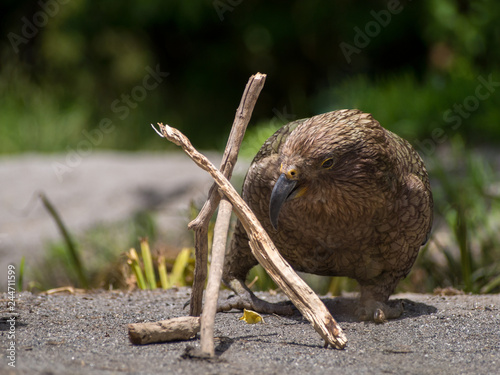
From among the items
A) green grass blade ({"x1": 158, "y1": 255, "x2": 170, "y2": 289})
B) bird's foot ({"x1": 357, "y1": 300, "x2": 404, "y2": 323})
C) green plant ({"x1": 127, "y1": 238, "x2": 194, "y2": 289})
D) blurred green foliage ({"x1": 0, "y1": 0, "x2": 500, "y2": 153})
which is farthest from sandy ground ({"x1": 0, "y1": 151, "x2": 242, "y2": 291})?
bird's foot ({"x1": 357, "y1": 300, "x2": 404, "y2": 323})

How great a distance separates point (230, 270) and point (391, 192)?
1.00 metres

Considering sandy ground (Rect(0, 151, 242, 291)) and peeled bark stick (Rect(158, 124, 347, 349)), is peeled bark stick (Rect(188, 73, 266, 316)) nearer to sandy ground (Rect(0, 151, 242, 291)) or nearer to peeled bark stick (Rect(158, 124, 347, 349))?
peeled bark stick (Rect(158, 124, 347, 349))

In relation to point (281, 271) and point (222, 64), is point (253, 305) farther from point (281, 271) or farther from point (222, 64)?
point (222, 64)

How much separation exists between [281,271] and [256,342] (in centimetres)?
31

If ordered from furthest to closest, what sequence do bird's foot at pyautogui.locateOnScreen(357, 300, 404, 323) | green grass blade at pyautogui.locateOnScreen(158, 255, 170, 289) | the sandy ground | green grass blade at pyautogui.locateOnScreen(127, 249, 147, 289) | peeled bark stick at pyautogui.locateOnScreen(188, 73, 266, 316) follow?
the sandy ground, green grass blade at pyautogui.locateOnScreen(158, 255, 170, 289), green grass blade at pyautogui.locateOnScreen(127, 249, 147, 289), bird's foot at pyautogui.locateOnScreen(357, 300, 404, 323), peeled bark stick at pyautogui.locateOnScreen(188, 73, 266, 316)

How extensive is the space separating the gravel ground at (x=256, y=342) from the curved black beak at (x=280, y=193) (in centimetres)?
52

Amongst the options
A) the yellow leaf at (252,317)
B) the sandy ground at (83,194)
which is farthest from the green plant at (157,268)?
the sandy ground at (83,194)

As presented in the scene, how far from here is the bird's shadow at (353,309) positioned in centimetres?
298

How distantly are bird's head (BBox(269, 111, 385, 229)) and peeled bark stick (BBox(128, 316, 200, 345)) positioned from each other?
567mm

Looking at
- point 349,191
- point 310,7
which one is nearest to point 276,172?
point 349,191

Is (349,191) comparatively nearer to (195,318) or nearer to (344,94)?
(195,318)

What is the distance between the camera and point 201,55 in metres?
10.9

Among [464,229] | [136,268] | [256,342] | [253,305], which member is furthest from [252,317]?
[464,229]

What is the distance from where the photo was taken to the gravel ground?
2.09 meters
